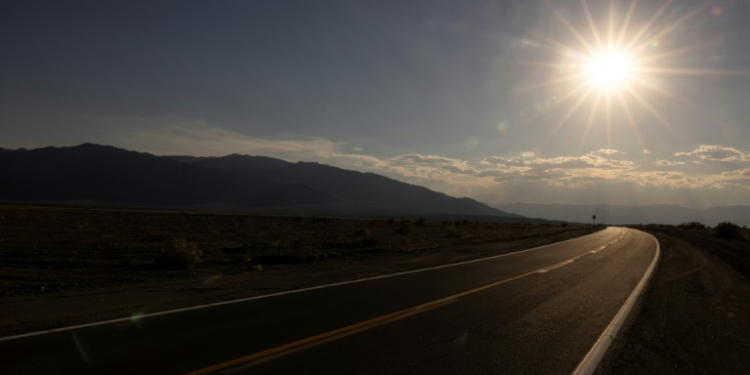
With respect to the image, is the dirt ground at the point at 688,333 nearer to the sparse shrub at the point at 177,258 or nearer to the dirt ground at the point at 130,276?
the dirt ground at the point at 130,276

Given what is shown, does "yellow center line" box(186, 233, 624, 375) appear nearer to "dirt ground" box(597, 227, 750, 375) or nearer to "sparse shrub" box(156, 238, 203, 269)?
"dirt ground" box(597, 227, 750, 375)

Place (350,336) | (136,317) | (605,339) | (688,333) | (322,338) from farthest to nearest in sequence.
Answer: (136,317), (688,333), (605,339), (350,336), (322,338)

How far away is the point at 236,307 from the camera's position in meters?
9.64

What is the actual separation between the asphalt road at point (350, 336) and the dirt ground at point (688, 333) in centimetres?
60

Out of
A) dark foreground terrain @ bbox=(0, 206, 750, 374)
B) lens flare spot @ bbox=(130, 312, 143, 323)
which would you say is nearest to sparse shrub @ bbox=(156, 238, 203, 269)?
dark foreground terrain @ bbox=(0, 206, 750, 374)

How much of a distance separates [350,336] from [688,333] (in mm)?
5897

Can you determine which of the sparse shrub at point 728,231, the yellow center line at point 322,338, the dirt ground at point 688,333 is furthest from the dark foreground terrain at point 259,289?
the sparse shrub at point 728,231

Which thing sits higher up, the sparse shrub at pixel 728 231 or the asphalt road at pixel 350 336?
the sparse shrub at pixel 728 231

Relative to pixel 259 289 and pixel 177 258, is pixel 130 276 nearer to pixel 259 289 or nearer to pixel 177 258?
pixel 177 258

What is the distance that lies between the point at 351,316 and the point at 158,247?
18.8 meters

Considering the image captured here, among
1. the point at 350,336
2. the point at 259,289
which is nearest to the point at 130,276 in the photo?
the point at 259,289

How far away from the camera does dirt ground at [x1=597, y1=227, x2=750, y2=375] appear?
6.66 metres

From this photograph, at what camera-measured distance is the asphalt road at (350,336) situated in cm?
618

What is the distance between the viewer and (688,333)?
853cm
